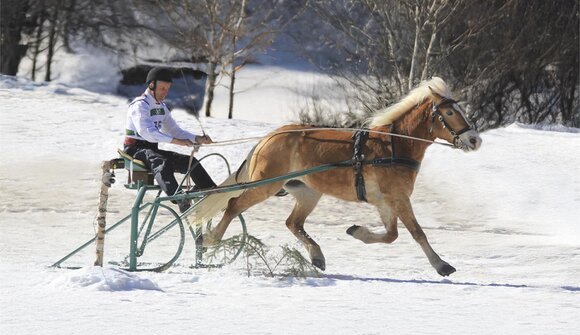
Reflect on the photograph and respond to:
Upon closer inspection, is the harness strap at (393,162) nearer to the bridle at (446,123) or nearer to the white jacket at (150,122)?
the bridle at (446,123)

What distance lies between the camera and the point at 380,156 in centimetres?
886

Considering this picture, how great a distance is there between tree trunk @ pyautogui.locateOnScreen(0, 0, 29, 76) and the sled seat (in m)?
15.7

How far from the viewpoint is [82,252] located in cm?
1070

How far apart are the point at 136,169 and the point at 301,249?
243 centimetres

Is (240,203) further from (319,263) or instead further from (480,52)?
(480,52)

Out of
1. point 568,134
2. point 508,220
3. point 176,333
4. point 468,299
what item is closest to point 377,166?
point 468,299

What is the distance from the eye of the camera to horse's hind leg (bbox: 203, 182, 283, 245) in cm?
923

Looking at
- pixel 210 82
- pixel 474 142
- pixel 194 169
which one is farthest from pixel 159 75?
pixel 210 82

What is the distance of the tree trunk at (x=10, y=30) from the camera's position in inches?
937

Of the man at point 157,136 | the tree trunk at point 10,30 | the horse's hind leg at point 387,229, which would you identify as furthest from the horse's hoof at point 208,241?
the tree trunk at point 10,30

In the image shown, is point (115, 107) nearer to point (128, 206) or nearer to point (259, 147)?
point (128, 206)

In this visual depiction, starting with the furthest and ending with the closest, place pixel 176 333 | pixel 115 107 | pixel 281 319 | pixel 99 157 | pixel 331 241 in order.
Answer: pixel 115 107, pixel 99 157, pixel 331 241, pixel 281 319, pixel 176 333

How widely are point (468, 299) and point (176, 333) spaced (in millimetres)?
2305

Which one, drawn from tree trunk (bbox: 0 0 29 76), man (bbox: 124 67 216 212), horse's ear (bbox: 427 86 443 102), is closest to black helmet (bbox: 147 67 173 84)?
man (bbox: 124 67 216 212)
